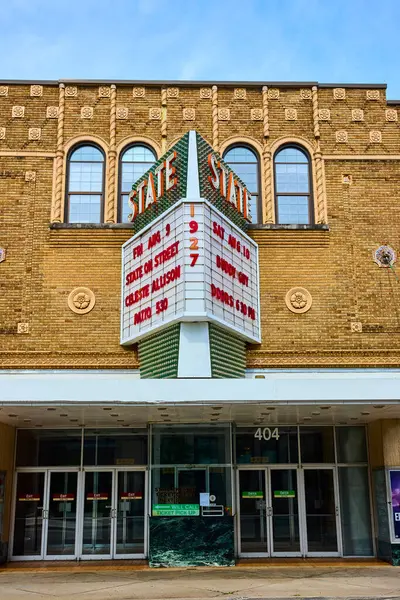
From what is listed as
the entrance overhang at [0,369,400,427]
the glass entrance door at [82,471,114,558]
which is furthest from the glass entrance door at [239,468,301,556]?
the entrance overhang at [0,369,400,427]

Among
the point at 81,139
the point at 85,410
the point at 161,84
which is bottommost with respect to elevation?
the point at 85,410

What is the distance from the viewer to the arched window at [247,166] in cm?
1869

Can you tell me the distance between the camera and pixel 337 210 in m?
18.3

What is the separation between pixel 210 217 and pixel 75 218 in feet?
13.7

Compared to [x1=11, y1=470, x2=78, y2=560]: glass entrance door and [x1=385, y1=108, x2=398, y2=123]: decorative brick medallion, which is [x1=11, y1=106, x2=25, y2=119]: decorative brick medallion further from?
[x1=385, y1=108, x2=398, y2=123]: decorative brick medallion

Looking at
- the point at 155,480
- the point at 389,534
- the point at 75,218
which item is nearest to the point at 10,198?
the point at 75,218

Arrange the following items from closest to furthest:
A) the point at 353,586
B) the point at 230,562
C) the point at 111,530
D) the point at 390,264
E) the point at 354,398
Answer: the point at 353,586, the point at 354,398, the point at 230,562, the point at 111,530, the point at 390,264

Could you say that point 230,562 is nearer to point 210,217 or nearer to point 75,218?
point 210,217

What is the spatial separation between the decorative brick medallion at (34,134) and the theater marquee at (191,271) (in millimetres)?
3510

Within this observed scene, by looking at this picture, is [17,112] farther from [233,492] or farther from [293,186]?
[233,492]

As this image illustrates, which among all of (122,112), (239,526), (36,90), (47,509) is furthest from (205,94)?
(47,509)

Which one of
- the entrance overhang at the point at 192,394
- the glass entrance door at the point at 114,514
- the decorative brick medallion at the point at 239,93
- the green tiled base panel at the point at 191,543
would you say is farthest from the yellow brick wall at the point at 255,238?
the green tiled base panel at the point at 191,543

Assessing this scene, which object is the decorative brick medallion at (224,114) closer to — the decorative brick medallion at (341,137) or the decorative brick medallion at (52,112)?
the decorative brick medallion at (341,137)

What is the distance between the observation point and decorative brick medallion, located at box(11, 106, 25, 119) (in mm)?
18781
